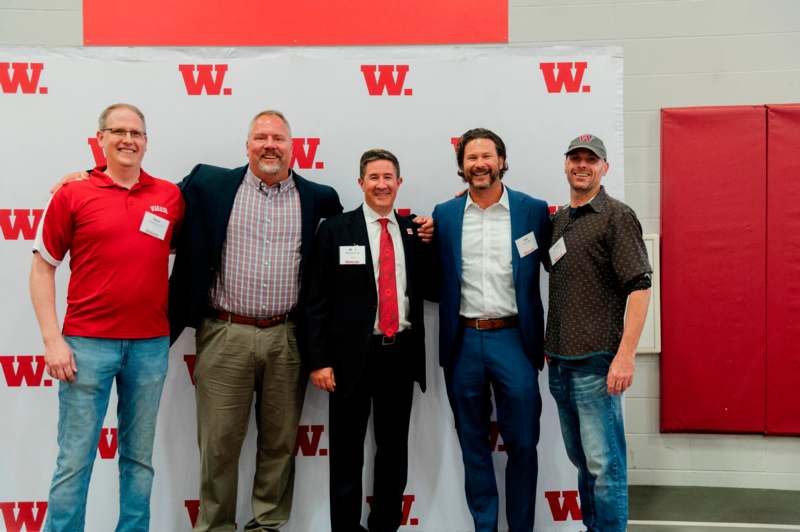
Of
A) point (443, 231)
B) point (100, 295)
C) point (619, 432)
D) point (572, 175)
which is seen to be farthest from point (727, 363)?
point (100, 295)

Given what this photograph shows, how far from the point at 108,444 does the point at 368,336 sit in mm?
1480

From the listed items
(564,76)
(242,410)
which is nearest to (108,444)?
(242,410)

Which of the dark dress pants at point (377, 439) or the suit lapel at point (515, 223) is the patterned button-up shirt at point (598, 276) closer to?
the suit lapel at point (515, 223)

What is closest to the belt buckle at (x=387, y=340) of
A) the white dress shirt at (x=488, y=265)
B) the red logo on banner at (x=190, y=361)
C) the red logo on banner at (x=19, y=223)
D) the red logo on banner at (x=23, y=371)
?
the white dress shirt at (x=488, y=265)

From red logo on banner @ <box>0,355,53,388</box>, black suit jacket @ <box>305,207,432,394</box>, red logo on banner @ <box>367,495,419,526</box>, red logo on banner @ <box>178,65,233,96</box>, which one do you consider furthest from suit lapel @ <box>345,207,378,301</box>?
red logo on banner @ <box>0,355,53,388</box>

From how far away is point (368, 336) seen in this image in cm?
226

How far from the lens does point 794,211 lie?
9.85ft

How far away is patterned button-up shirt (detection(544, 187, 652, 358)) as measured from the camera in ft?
6.66

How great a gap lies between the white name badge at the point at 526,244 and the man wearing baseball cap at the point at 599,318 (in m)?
0.17

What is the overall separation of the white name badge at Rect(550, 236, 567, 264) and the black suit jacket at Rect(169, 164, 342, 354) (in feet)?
3.32

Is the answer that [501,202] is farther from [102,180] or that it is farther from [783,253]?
[783,253]

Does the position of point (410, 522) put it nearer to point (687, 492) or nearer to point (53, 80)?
point (687, 492)

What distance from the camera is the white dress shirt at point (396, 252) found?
234 centimetres

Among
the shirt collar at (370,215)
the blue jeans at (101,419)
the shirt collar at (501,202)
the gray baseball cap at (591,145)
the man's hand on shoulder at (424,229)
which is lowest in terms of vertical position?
the blue jeans at (101,419)
